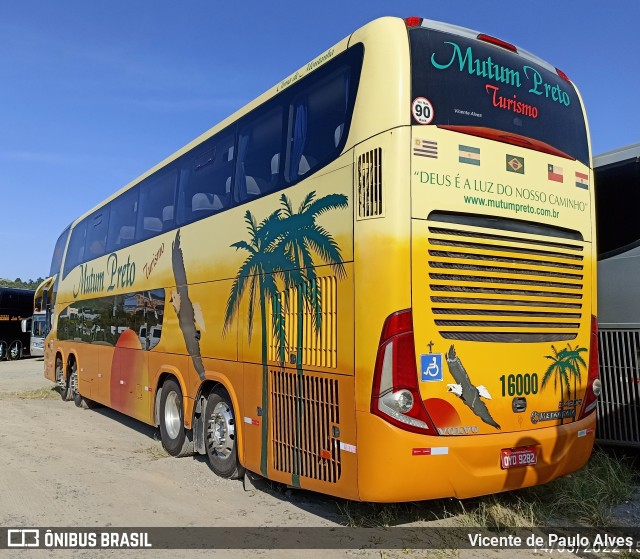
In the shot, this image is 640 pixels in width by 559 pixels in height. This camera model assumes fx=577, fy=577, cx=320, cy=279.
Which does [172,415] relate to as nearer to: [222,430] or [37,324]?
[222,430]

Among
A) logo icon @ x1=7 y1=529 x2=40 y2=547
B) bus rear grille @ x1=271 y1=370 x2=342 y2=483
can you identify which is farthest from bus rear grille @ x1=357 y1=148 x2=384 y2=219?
logo icon @ x1=7 y1=529 x2=40 y2=547

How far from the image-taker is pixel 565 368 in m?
5.07

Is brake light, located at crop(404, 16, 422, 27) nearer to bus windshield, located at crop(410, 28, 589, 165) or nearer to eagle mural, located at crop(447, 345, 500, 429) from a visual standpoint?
bus windshield, located at crop(410, 28, 589, 165)

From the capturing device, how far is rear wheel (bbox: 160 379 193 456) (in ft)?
24.8

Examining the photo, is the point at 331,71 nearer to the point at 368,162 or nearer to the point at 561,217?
the point at 368,162

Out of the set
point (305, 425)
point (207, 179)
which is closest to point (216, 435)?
point (305, 425)

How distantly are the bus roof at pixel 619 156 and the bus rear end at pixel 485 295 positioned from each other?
1.35m

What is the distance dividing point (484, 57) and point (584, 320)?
8.30 feet

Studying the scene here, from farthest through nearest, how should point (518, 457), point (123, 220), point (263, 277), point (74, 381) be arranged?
point (74, 381) < point (123, 220) < point (263, 277) < point (518, 457)

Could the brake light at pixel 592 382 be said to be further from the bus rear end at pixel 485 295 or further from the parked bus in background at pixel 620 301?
the parked bus in background at pixel 620 301

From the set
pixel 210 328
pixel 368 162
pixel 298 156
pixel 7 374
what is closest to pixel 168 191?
pixel 210 328

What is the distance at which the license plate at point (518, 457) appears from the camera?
178 inches

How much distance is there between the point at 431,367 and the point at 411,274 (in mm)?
712

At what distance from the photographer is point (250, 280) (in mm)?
5941
